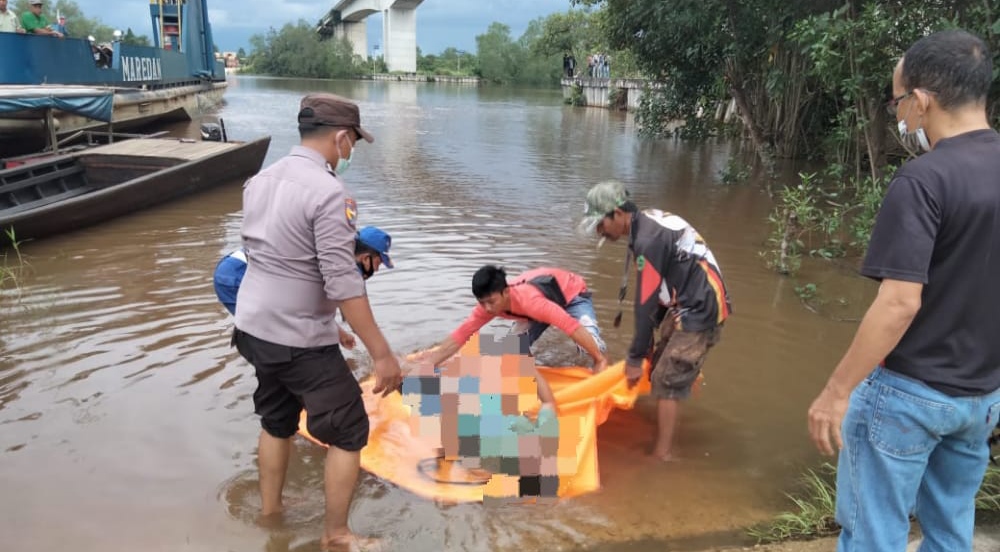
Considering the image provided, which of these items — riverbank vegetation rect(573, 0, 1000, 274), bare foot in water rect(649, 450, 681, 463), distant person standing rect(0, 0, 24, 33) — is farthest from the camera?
distant person standing rect(0, 0, 24, 33)

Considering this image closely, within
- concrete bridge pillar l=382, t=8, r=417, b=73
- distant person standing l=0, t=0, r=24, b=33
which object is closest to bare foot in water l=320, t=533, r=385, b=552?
distant person standing l=0, t=0, r=24, b=33

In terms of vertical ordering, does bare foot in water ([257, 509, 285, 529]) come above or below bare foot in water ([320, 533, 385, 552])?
below

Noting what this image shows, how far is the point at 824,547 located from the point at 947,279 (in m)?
1.47

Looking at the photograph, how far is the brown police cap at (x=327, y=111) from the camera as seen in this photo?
2.78 m

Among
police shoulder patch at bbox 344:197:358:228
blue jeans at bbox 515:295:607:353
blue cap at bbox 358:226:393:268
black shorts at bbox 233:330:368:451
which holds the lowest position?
blue jeans at bbox 515:295:607:353

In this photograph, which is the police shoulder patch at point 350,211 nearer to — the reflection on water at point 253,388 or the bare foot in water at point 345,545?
the bare foot in water at point 345,545

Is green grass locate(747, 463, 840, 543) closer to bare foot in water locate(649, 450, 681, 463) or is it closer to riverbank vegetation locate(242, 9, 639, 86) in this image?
bare foot in water locate(649, 450, 681, 463)

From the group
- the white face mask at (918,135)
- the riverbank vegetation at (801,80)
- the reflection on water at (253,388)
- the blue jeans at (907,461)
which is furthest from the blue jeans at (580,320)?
the riverbank vegetation at (801,80)

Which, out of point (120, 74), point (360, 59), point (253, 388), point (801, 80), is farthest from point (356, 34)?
point (253, 388)

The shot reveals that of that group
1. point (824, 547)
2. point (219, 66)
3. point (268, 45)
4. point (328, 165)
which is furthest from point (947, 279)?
point (268, 45)

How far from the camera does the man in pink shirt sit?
4.01m

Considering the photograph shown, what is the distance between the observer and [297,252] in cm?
269

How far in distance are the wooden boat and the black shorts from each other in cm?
606

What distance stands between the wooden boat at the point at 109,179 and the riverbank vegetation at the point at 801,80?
731cm
